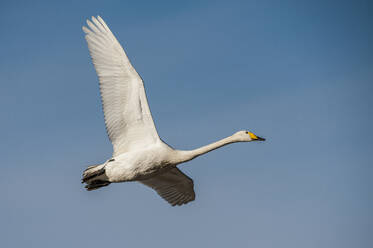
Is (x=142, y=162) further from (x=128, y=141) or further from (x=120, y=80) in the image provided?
(x=120, y=80)

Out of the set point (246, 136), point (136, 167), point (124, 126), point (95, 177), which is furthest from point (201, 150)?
point (95, 177)

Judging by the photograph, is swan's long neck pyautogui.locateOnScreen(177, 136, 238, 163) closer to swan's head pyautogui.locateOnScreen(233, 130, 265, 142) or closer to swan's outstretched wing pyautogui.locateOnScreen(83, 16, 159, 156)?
swan's head pyautogui.locateOnScreen(233, 130, 265, 142)

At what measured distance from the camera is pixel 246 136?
22.6 meters

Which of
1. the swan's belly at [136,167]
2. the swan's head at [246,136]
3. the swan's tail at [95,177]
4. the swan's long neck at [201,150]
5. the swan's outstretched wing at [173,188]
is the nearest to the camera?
the swan's belly at [136,167]

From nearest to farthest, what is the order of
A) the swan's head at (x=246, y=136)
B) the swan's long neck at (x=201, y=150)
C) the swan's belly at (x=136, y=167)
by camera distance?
1. the swan's belly at (x=136, y=167)
2. the swan's long neck at (x=201, y=150)
3. the swan's head at (x=246, y=136)

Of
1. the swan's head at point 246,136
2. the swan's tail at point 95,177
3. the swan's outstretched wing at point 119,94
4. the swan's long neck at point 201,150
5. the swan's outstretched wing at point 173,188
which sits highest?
the swan's outstretched wing at point 119,94

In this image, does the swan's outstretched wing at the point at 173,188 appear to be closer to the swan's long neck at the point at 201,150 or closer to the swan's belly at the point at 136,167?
the swan's long neck at the point at 201,150

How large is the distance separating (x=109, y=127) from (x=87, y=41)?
3.20 meters

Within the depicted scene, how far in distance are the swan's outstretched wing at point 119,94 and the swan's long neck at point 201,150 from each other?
1158mm

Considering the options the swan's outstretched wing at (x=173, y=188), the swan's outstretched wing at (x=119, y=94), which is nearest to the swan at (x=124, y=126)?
the swan's outstretched wing at (x=119, y=94)

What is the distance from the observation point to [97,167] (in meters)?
21.8

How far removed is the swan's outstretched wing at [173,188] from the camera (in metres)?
24.6

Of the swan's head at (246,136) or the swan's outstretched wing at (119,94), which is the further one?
the swan's head at (246,136)

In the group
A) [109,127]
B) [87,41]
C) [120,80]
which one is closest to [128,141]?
[109,127]
